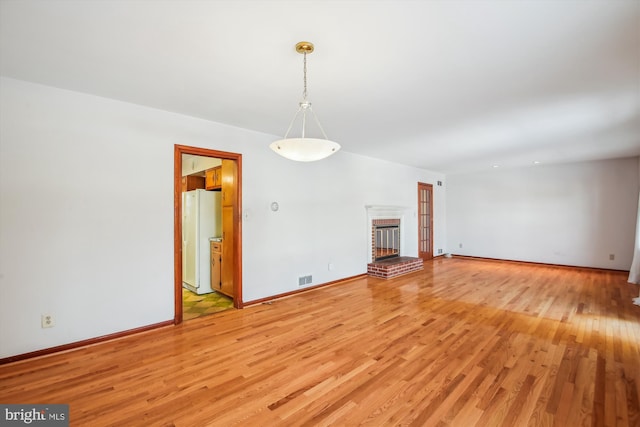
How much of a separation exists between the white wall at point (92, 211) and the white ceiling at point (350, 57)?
27 cm

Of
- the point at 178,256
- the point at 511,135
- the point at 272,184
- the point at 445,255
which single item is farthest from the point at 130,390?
the point at 445,255

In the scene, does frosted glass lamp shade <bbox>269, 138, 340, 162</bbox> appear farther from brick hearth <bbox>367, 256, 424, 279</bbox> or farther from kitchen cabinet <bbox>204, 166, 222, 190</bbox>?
brick hearth <bbox>367, 256, 424, 279</bbox>

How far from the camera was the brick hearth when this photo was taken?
566 cm

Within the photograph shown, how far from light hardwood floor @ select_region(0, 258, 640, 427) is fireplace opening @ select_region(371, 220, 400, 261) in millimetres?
2321

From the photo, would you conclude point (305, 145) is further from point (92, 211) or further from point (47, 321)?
point (47, 321)

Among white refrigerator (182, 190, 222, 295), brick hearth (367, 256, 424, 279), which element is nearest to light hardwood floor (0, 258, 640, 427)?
white refrigerator (182, 190, 222, 295)

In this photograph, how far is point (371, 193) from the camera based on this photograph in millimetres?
6098

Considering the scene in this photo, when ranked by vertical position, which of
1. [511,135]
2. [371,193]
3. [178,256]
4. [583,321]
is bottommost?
[583,321]

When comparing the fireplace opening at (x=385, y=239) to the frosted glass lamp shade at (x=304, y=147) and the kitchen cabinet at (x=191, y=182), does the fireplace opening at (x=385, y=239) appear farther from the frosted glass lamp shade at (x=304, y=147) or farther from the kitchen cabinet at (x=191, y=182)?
the frosted glass lamp shade at (x=304, y=147)

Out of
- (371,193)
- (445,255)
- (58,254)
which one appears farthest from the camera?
(445,255)

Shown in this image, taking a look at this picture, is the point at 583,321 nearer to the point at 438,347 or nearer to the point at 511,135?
the point at 438,347

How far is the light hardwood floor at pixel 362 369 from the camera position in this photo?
6.08 feet

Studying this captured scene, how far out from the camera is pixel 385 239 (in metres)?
6.51

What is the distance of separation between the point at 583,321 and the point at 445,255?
A: 5166mm
